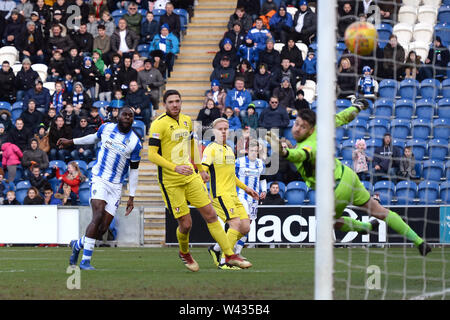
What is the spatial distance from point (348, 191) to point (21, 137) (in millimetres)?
14331

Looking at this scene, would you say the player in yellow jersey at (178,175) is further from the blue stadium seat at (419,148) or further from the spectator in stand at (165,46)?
the spectator in stand at (165,46)

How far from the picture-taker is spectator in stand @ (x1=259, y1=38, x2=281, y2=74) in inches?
891

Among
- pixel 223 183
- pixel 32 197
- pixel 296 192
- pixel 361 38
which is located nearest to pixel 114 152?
pixel 223 183

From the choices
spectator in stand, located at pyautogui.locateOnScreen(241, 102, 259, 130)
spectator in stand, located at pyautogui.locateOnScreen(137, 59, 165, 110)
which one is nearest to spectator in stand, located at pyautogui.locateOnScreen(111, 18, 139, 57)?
spectator in stand, located at pyautogui.locateOnScreen(137, 59, 165, 110)

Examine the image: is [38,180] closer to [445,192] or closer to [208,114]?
[208,114]

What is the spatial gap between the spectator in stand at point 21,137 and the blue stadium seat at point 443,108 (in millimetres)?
10786

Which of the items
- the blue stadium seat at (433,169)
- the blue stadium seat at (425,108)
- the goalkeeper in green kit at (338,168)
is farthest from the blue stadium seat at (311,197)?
the goalkeeper in green kit at (338,168)

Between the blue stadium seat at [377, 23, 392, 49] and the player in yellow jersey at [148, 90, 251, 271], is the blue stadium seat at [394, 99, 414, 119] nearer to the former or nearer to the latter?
the blue stadium seat at [377, 23, 392, 49]

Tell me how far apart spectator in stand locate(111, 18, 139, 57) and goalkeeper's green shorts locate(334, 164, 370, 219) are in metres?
15.4

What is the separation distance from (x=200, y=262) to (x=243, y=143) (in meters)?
5.68

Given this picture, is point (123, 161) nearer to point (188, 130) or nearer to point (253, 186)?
point (188, 130)

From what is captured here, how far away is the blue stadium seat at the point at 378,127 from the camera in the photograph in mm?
19547

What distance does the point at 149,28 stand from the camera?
25188mm
